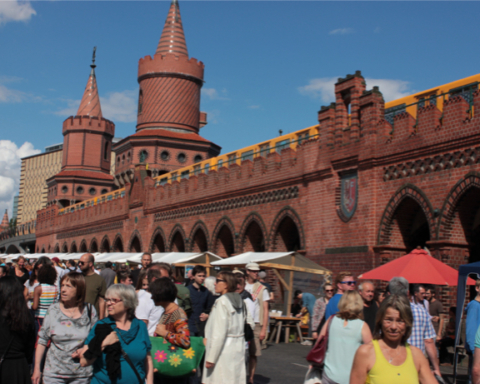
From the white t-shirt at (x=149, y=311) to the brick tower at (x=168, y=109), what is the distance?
35.0 metres

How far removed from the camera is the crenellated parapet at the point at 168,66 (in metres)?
41.9

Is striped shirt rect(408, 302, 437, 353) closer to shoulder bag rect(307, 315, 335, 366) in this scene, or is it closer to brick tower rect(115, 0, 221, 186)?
shoulder bag rect(307, 315, 335, 366)

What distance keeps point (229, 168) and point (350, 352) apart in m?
20.0

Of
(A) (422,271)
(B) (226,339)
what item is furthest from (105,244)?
(B) (226,339)

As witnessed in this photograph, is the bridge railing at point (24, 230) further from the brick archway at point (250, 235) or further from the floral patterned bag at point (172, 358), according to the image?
the floral patterned bag at point (172, 358)

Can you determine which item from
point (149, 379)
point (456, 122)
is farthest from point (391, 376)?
point (456, 122)

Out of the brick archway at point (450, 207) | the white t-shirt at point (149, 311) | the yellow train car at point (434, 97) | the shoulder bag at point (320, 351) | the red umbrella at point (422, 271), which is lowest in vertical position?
the shoulder bag at point (320, 351)

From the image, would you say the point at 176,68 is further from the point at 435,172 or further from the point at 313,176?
the point at 435,172

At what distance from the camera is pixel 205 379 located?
6016mm

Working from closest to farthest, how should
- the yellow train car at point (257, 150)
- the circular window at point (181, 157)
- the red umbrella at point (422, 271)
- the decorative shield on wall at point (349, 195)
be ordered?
the red umbrella at point (422, 271) → the decorative shield on wall at point (349, 195) → the yellow train car at point (257, 150) → the circular window at point (181, 157)

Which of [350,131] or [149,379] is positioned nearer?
[149,379]

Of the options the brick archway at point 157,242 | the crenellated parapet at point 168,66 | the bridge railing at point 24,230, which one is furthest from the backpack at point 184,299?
the bridge railing at point 24,230

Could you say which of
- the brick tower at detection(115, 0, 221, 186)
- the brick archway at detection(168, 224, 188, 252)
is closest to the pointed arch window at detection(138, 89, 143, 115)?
the brick tower at detection(115, 0, 221, 186)

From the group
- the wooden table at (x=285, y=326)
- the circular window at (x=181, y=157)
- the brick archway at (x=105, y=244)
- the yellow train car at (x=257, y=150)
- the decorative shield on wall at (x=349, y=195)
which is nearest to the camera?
the wooden table at (x=285, y=326)
